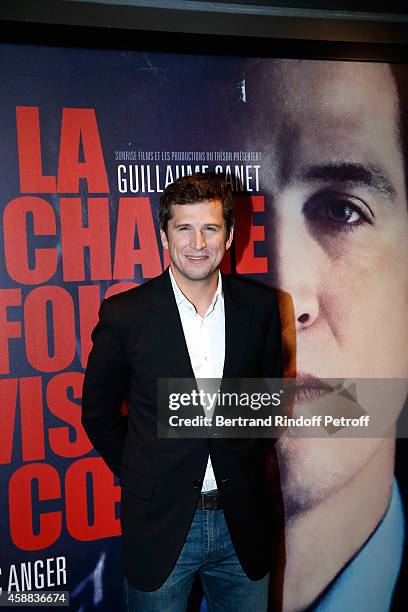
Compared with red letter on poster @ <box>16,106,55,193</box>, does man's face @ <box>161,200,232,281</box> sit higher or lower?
lower

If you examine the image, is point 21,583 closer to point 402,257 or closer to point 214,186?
point 214,186

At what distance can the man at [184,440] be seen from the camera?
1830mm

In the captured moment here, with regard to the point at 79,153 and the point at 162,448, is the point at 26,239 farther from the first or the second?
the point at 162,448

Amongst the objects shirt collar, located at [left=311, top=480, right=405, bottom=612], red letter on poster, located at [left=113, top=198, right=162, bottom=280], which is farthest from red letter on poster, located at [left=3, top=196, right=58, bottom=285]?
shirt collar, located at [left=311, top=480, right=405, bottom=612]

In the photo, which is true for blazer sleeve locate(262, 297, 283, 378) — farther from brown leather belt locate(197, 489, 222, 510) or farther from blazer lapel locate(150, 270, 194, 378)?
brown leather belt locate(197, 489, 222, 510)

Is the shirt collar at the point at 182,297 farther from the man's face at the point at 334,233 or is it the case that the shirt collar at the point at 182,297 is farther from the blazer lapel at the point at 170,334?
the man's face at the point at 334,233

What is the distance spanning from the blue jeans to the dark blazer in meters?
0.03

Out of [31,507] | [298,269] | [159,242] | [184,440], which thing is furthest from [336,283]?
[31,507]

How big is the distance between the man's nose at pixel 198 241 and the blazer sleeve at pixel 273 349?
0.38 meters

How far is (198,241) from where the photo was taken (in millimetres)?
1823

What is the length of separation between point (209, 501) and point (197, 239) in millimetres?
801

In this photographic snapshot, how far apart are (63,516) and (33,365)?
2.04ft

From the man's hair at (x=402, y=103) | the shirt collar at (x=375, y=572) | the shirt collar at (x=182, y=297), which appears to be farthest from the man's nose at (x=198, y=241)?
the shirt collar at (x=375, y=572)

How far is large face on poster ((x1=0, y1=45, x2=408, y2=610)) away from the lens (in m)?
2.27
